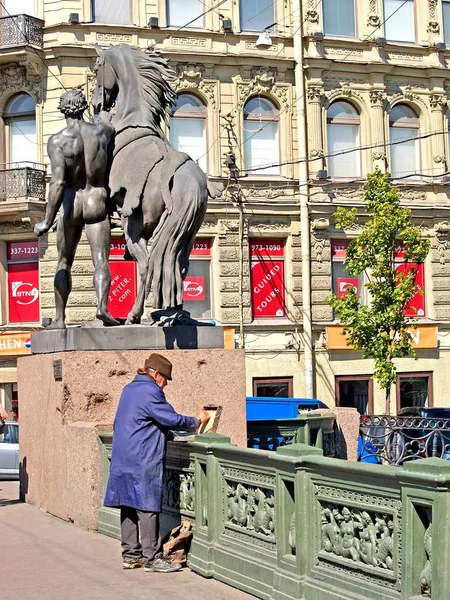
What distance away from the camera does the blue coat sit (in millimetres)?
8375

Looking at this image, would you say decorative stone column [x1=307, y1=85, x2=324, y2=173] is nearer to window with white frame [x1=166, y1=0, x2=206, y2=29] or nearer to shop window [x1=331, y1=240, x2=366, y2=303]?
shop window [x1=331, y1=240, x2=366, y2=303]

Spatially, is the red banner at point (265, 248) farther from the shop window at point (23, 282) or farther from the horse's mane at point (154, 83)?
the horse's mane at point (154, 83)

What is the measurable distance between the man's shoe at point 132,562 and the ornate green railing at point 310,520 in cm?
37

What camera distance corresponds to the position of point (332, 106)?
35688 mm

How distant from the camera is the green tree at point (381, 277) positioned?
103 feet

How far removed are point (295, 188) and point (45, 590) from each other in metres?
27.4

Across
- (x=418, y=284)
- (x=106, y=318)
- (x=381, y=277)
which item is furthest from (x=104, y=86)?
(x=418, y=284)

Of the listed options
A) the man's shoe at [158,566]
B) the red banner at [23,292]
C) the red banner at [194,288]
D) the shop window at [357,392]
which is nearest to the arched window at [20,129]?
the red banner at [23,292]

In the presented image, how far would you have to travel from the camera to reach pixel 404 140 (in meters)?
36.6

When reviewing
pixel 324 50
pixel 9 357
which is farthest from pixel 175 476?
pixel 324 50

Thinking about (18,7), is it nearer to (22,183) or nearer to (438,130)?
(22,183)

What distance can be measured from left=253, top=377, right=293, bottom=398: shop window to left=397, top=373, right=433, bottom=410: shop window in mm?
3678

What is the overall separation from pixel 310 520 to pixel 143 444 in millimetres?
1672

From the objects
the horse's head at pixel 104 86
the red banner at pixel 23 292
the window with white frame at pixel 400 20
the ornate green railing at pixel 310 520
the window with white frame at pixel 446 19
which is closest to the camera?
the ornate green railing at pixel 310 520
